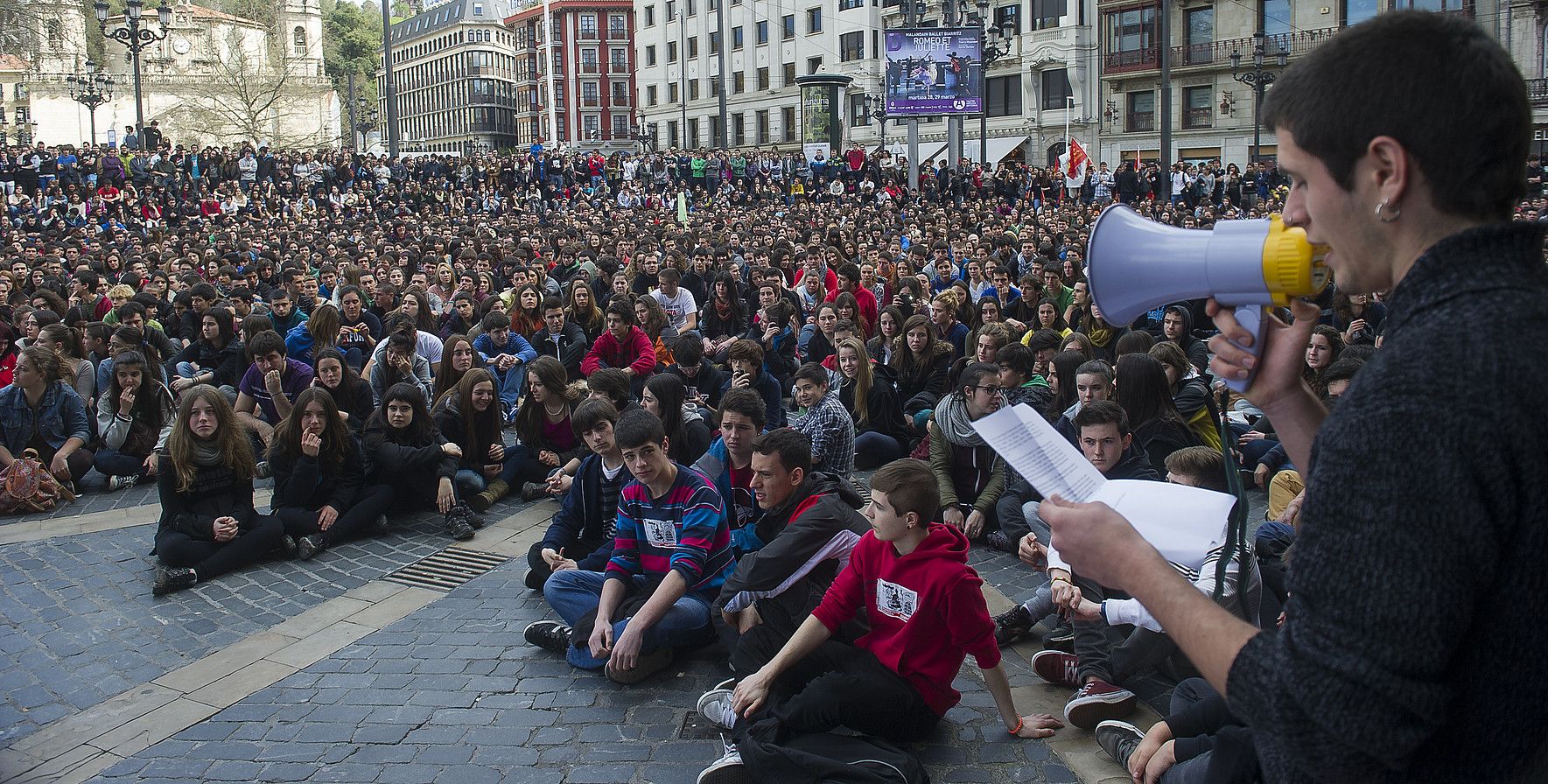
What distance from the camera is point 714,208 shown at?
32094 millimetres

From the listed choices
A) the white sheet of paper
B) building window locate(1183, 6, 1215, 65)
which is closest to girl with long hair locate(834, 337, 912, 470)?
the white sheet of paper

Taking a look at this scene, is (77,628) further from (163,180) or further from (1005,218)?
(163,180)

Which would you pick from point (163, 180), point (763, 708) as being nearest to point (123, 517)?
point (763, 708)

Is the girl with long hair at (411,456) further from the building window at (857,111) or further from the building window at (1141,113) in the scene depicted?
the building window at (857,111)

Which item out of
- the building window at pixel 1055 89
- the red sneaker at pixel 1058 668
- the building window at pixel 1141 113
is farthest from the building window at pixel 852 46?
the red sneaker at pixel 1058 668

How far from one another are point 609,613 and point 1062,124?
47.6 m

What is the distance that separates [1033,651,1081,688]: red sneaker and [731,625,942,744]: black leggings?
0.80 meters

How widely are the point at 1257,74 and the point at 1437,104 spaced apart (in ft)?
112

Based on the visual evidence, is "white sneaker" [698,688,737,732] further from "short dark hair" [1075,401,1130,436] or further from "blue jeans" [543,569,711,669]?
"short dark hair" [1075,401,1130,436]

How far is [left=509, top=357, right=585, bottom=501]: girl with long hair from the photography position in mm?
8805

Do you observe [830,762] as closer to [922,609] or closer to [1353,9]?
[922,609]

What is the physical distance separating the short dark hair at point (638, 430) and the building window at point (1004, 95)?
160 feet

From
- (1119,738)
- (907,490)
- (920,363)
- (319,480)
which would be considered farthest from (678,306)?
(1119,738)

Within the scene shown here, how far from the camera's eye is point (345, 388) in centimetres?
902
